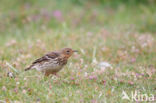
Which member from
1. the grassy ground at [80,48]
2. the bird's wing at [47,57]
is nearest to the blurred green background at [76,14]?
the grassy ground at [80,48]

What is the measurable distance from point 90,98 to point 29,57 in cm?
347

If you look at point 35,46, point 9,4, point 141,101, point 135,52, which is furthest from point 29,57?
point 9,4

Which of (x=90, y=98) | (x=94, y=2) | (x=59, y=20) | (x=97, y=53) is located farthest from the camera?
(x=94, y=2)

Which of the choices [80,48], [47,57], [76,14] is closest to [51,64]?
[47,57]

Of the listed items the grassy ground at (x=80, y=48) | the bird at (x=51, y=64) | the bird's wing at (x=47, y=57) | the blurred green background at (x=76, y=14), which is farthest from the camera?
the blurred green background at (x=76, y=14)

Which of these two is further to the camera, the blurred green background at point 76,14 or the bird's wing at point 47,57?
the blurred green background at point 76,14

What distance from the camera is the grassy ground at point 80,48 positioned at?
6551mm

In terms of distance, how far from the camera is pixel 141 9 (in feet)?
51.8

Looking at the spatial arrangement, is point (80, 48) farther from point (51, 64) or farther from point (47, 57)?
point (51, 64)

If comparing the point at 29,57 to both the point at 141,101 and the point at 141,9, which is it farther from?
the point at 141,9

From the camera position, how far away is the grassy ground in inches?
258

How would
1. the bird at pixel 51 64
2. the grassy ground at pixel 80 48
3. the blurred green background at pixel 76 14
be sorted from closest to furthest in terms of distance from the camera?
the grassy ground at pixel 80 48
the bird at pixel 51 64
the blurred green background at pixel 76 14

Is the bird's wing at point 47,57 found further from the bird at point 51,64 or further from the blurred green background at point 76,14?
the blurred green background at point 76,14

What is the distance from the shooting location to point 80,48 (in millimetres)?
10531
